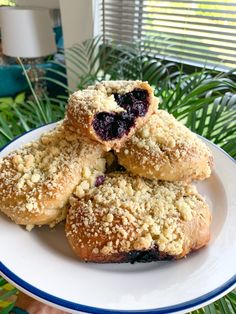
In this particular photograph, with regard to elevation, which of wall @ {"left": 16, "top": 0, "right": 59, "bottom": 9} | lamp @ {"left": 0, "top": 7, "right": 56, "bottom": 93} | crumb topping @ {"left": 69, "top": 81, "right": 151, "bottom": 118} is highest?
crumb topping @ {"left": 69, "top": 81, "right": 151, "bottom": 118}

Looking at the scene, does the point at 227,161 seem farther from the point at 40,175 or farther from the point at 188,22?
the point at 188,22

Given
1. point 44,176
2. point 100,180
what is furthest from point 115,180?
point 44,176

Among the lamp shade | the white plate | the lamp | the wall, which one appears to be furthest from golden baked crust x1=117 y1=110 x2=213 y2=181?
the wall

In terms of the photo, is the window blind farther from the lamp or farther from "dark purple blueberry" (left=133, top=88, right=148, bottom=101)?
"dark purple blueberry" (left=133, top=88, right=148, bottom=101)

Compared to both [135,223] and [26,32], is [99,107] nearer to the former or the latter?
[135,223]

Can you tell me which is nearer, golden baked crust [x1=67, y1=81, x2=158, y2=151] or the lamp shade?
golden baked crust [x1=67, y1=81, x2=158, y2=151]

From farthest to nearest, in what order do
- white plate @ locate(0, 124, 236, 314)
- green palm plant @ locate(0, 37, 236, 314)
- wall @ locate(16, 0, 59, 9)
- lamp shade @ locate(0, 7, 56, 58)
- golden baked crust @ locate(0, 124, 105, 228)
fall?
wall @ locate(16, 0, 59, 9) < lamp shade @ locate(0, 7, 56, 58) < green palm plant @ locate(0, 37, 236, 314) < golden baked crust @ locate(0, 124, 105, 228) < white plate @ locate(0, 124, 236, 314)

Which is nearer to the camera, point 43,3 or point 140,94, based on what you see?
point 140,94
